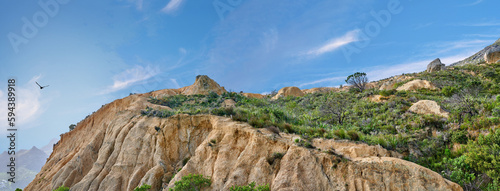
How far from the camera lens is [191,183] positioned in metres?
13.2

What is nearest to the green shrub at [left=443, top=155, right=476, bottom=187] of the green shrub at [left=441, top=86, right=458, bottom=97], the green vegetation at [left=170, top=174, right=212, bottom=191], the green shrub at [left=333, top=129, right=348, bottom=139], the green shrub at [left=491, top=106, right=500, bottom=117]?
the green shrub at [left=333, top=129, right=348, bottom=139]

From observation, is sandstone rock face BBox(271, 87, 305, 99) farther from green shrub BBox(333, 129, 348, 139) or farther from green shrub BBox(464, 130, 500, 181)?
green shrub BBox(464, 130, 500, 181)

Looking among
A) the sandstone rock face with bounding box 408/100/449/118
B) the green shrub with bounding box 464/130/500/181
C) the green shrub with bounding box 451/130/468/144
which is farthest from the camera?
the sandstone rock face with bounding box 408/100/449/118

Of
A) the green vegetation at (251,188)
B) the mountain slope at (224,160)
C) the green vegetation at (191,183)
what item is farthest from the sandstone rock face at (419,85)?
the green vegetation at (191,183)

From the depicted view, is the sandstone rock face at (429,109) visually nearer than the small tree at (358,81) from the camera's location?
Yes

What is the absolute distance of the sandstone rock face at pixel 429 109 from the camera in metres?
19.2

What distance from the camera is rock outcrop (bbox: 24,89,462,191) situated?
11.2 meters

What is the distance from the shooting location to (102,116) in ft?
102

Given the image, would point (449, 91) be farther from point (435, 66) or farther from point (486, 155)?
point (435, 66)

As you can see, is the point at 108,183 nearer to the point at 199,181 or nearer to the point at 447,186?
the point at 199,181

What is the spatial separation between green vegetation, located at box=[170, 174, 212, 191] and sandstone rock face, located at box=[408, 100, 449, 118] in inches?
692

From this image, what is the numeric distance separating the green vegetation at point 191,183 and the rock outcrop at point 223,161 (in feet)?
1.51

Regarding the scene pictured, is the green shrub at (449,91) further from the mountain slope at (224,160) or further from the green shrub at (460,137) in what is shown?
the mountain slope at (224,160)

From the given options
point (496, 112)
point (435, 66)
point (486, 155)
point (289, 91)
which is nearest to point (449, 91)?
point (496, 112)
